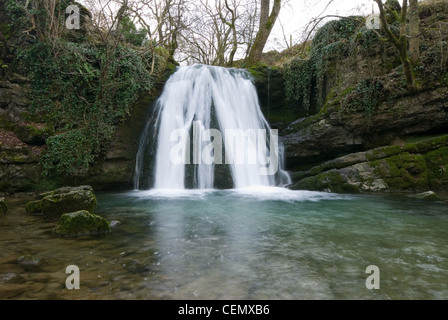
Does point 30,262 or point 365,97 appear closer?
point 30,262

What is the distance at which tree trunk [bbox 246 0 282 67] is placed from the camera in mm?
15570

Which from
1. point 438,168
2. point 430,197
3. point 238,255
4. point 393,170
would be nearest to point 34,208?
point 238,255

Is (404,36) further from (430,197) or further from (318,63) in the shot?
(430,197)

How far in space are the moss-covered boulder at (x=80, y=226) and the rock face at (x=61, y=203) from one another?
3.99 feet

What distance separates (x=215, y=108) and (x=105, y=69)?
4.37m

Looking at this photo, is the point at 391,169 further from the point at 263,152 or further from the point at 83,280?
the point at 83,280

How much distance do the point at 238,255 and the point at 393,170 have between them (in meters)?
7.14

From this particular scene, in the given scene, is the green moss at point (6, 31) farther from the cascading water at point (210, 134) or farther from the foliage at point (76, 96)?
the cascading water at point (210, 134)

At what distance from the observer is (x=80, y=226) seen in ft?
13.6

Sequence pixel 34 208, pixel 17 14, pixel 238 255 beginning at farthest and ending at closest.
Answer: pixel 17 14, pixel 34 208, pixel 238 255

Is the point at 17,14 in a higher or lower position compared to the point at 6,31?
higher

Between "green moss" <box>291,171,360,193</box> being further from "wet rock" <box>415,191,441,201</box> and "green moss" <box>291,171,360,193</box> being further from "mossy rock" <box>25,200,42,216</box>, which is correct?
"mossy rock" <box>25,200,42,216</box>

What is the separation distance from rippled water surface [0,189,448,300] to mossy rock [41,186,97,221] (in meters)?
0.30
